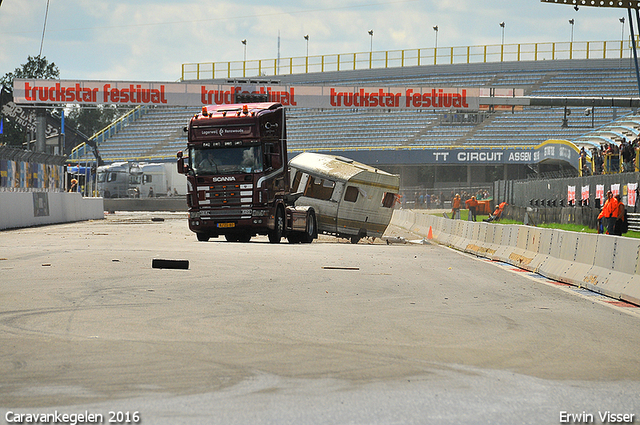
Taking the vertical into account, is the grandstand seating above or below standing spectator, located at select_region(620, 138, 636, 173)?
above

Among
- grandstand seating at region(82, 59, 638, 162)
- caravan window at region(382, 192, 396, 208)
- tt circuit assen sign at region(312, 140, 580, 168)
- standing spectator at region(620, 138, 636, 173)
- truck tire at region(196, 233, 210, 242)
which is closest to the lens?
truck tire at region(196, 233, 210, 242)

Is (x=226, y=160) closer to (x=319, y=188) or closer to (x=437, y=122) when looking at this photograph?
(x=319, y=188)

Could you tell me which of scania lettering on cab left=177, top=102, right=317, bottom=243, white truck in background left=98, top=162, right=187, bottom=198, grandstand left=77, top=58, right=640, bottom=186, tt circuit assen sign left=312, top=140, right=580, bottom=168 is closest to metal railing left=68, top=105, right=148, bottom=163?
grandstand left=77, top=58, right=640, bottom=186

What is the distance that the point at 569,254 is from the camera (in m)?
15.2

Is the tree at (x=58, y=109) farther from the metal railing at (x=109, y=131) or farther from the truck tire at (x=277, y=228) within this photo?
the truck tire at (x=277, y=228)

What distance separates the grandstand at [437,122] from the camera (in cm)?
6438

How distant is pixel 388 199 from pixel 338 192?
2.80 metres

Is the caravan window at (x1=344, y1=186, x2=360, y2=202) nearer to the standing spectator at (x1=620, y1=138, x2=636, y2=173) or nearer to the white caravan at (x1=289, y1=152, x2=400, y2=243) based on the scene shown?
the white caravan at (x1=289, y1=152, x2=400, y2=243)

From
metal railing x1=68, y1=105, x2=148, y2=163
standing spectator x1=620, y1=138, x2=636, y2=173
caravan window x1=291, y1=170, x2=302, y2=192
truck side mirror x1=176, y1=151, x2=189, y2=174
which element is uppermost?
metal railing x1=68, y1=105, x2=148, y2=163

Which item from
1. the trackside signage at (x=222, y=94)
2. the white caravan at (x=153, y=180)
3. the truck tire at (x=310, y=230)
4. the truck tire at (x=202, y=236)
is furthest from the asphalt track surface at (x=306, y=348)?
the white caravan at (x=153, y=180)

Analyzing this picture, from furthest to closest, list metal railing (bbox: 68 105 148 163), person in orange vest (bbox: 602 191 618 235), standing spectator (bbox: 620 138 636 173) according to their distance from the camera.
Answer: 1. metal railing (bbox: 68 105 148 163)
2. standing spectator (bbox: 620 138 636 173)
3. person in orange vest (bbox: 602 191 618 235)

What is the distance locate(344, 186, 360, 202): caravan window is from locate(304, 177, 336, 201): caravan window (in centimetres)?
51

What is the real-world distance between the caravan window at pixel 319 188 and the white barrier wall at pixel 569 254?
4872 mm

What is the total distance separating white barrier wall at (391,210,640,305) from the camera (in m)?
12.6
